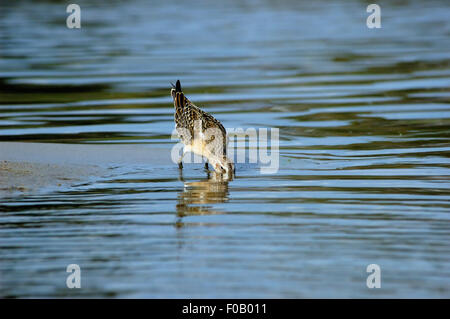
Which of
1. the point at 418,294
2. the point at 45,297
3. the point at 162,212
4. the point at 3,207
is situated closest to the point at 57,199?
the point at 3,207

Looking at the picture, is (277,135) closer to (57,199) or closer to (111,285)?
(57,199)

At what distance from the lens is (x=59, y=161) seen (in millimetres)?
11633

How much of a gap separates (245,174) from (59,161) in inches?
105

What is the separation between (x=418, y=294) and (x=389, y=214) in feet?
7.54

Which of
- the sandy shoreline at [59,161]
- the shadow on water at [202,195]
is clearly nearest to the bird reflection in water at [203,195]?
the shadow on water at [202,195]

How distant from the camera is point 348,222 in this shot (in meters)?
8.29

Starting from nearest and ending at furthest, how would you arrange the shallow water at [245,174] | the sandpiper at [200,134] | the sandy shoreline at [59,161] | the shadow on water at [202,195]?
1. the shallow water at [245,174]
2. the shadow on water at [202,195]
3. the sandy shoreline at [59,161]
4. the sandpiper at [200,134]

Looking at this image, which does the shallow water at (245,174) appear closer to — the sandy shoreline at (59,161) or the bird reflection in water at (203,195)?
the bird reflection in water at (203,195)

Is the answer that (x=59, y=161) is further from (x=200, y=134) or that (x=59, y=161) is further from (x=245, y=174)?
(x=245, y=174)

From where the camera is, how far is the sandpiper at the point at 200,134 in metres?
11.5

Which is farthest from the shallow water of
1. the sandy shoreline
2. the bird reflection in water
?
the sandy shoreline

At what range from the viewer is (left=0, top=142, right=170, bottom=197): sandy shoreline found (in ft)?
33.6

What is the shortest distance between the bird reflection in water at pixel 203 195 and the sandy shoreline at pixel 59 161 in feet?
4.12

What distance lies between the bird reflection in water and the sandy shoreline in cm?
126
